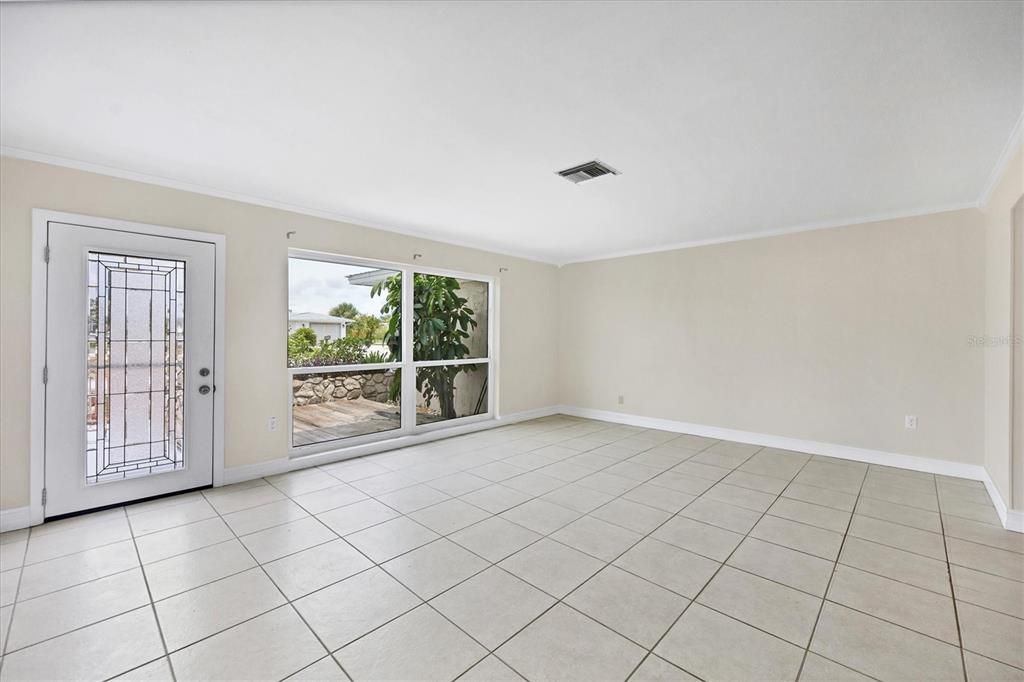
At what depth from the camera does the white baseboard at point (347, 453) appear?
384 cm

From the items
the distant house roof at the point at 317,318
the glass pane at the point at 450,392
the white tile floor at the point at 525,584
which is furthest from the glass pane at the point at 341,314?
the white tile floor at the point at 525,584

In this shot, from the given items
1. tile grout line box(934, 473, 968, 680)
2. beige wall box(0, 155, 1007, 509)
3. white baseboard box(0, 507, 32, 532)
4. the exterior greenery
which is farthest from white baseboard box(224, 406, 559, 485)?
tile grout line box(934, 473, 968, 680)

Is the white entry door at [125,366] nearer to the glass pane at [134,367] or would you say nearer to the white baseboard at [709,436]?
the glass pane at [134,367]

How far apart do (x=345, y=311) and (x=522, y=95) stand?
10.3 ft

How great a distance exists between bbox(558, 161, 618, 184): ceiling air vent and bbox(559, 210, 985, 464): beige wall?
9.20 feet

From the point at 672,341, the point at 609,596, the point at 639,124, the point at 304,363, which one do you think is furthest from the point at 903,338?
the point at 304,363

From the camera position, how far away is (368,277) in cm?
483

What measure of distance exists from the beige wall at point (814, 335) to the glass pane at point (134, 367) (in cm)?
503

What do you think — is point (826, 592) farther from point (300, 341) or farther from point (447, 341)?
point (447, 341)

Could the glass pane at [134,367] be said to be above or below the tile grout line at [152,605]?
above

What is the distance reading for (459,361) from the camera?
5.84 m

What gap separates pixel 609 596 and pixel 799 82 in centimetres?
264

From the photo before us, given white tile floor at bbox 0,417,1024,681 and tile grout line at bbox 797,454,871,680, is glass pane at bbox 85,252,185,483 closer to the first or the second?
white tile floor at bbox 0,417,1024,681

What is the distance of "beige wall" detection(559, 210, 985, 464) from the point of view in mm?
3984
